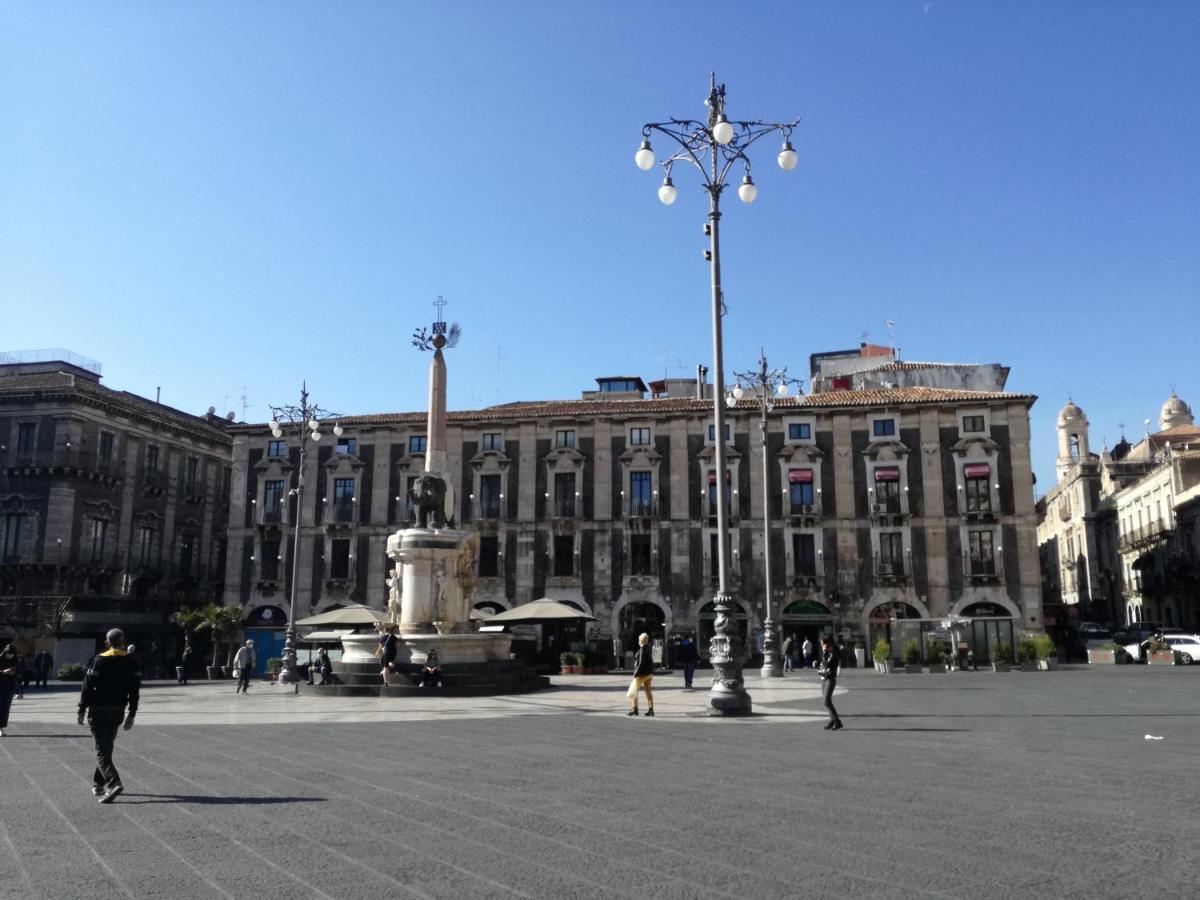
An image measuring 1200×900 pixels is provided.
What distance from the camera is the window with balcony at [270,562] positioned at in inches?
1930

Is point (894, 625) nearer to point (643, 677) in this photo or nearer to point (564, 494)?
point (564, 494)

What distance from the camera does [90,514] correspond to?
46.4 m

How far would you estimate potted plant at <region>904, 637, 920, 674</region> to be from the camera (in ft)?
113

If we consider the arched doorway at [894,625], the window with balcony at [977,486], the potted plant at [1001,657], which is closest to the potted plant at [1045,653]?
the potted plant at [1001,657]

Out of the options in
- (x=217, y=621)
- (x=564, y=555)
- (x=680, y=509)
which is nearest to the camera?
(x=217, y=621)

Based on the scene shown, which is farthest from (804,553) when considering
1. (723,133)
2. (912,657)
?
(723,133)

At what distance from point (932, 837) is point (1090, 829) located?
1.27 m

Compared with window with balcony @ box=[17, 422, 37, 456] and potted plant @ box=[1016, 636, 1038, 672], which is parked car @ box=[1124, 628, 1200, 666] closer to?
potted plant @ box=[1016, 636, 1038, 672]

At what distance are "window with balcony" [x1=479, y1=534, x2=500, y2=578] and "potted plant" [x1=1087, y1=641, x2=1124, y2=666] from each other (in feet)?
88.0

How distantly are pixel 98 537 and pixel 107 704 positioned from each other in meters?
43.4

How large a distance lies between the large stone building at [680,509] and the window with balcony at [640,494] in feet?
0.24

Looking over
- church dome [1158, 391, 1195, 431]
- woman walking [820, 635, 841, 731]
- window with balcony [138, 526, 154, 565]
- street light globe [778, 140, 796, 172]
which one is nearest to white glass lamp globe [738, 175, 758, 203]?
street light globe [778, 140, 796, 172]

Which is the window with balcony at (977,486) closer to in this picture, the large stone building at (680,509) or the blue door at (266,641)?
the large stone building at (680,509)

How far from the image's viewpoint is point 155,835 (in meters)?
7.03
